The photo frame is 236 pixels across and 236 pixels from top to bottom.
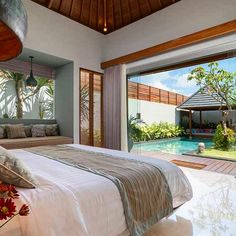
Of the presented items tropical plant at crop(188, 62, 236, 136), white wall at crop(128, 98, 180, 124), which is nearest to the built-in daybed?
white wall at crop(128, 98, 180, 124)

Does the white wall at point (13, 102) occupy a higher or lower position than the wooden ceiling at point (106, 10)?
lower

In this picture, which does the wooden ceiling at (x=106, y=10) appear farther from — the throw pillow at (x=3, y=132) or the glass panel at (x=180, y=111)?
the throw pillow at (x=3, y=132)

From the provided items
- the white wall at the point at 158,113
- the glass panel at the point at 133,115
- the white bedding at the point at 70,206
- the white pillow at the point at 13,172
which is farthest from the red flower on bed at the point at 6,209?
the white wall at the point at 158,113

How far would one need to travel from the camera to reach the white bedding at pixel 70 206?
1.04 metres

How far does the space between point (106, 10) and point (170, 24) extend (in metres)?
1.66

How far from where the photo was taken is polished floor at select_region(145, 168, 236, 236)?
2008 mm

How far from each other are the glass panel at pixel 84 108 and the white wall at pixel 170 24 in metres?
0.88

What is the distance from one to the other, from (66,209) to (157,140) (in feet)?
27.8

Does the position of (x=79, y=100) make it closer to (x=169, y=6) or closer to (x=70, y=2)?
(x=70, y=2)

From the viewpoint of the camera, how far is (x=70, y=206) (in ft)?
3.90

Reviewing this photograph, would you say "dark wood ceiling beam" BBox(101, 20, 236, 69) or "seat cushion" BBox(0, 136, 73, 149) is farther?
"seat cushion" BBox(0, 136, 73, 149)

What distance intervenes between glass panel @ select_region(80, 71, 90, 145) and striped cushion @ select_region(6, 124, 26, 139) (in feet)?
4.39

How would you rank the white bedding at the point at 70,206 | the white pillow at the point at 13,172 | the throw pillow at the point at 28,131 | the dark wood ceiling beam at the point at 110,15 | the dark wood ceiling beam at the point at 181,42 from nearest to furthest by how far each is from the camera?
the white bedding at the point at 70,206, the white pillow at the point at 13,172, the dark wood ceiling beam at the point at 181,42, the throw pillow at the point at 28,131, the dark wood ceiling beam at the point at 110,15

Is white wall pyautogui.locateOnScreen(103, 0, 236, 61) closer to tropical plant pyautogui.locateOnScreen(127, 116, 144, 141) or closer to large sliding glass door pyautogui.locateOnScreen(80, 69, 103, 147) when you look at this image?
large sliding glass door pyautogui.locateOnScreen(80, 69, 103, 147)
